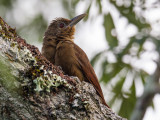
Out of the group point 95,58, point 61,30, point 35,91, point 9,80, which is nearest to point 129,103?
point 95,58

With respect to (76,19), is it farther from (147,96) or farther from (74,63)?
(147,96)

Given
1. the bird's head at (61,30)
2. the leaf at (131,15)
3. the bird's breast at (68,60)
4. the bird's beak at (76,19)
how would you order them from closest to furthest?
the bird's breast at (68,60)
the leaf at (131,15)
the bird's head at (61,30)
the bird's beak at (76,19)

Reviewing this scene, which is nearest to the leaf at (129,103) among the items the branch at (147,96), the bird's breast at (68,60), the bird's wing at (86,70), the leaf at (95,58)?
the branch at (147,96)

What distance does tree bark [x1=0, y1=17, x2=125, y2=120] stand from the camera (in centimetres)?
265

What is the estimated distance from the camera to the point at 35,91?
2758 mm

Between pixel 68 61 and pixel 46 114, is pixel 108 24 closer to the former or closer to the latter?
pixel 68 61

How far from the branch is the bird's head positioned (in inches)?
65.0

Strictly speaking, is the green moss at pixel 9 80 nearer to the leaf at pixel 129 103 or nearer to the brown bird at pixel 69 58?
the brown bird at pixel 69 58

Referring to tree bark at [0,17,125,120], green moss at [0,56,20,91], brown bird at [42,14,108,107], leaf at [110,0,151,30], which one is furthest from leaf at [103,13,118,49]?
green moss at [0,56,20,91]

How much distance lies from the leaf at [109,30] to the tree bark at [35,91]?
1.93 meters

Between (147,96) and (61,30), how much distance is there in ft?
6.47

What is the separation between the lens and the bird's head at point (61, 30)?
518 cm

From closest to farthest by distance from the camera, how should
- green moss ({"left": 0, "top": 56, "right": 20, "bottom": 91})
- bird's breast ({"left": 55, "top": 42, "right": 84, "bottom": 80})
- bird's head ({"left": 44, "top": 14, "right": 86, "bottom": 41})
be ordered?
green moss ({"left": 0, "top": 56, "right": 20, "bottom": 91}), bird's breast ({"left": 55, "top": 42, "right": 84, "bottom": 80}), bird's head ({"left": 44, "top": 14, "right": 86, "bottom": 41})

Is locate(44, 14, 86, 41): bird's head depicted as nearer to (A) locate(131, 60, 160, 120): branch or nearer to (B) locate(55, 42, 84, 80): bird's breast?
(B) locate(55, 42, 84, 80): bird's breast
